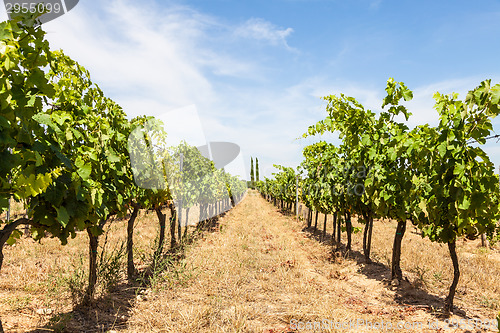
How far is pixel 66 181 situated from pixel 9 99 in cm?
103

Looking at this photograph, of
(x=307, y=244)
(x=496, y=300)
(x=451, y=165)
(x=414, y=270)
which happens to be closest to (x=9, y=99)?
(x=451, y=165)

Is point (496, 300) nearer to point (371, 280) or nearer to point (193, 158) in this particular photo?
point (371, 280)

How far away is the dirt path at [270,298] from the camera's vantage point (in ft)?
13.5

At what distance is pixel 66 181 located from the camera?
3047mm

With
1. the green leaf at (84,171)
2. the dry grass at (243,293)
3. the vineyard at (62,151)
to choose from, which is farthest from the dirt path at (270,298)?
the green leaf at (84,171)

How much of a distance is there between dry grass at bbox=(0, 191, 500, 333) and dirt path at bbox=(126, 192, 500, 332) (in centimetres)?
2


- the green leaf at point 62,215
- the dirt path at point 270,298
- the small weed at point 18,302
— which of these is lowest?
the dirt path at point 270,298

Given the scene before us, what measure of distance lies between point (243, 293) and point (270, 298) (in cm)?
48

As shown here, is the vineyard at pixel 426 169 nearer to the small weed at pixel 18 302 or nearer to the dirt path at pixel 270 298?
the dirt path at pixel 270 298

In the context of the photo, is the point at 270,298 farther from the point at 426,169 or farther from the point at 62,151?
the point at 62,151

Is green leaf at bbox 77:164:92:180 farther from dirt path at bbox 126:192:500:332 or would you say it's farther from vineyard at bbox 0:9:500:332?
dirt path at bbox 126:192:500:332

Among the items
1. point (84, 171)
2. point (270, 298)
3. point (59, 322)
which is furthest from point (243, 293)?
point (84, 171)

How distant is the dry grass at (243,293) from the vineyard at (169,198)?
30mm

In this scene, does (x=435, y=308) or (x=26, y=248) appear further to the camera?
(x=26, y=248)
